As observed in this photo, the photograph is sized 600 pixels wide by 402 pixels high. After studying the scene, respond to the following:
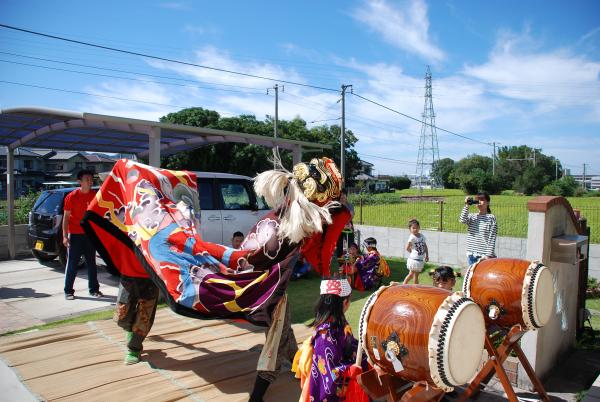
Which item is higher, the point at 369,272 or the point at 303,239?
the point at 303,239

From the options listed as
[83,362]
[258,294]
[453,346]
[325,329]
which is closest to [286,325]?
[258,294]

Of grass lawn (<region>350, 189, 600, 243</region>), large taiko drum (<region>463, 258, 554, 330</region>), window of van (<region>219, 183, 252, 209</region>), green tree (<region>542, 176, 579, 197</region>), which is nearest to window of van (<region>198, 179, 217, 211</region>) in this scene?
window of van (<region>219, 183, 252, 209</region>)

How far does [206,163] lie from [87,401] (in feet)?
71.7

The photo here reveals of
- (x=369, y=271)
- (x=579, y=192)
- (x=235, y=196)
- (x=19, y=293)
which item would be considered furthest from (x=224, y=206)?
(x=579, y=192)

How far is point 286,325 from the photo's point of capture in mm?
3301

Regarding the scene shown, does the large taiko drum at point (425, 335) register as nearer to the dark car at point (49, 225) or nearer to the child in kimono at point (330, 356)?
the child in kimono at point (330, 356)

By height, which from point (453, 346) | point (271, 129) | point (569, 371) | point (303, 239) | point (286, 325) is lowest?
point (569, 371)

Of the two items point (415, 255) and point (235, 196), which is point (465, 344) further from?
point (235, 196)

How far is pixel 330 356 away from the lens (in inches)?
105

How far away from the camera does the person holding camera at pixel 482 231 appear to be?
5.51 m

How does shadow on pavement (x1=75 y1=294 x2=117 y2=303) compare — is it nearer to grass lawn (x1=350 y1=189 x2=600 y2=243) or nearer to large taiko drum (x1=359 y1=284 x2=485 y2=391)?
large taiko drum (x1=359 y1=284 x2=485 y2=391)

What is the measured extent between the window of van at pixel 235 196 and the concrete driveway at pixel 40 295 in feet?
7.40

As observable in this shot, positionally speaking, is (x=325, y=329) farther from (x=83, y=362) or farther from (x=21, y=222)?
(x=21, y=222)

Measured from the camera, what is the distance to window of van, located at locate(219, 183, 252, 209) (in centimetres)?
721
